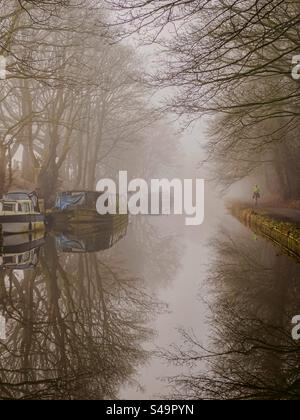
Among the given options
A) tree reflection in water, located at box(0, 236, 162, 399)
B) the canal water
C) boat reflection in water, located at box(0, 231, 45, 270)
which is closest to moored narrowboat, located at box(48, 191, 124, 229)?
boat reflection in water, located at box(0, 231, 45, 270)

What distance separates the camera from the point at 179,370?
475 cm

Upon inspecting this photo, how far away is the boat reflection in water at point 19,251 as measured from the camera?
1159 centimetres

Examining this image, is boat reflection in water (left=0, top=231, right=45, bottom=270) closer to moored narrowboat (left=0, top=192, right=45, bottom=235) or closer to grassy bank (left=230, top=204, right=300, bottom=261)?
moored narrowboat (left=0, top=192, right=45, bottom=235)

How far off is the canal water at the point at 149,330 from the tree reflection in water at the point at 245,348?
1cm

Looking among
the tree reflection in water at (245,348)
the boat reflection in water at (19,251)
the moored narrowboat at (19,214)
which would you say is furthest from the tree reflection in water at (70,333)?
the moored narrowboat at (19,214)

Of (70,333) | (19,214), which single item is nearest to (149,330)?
(70,333)

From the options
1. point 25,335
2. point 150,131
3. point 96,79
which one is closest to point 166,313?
point 25,335

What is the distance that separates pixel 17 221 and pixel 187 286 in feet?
37.4

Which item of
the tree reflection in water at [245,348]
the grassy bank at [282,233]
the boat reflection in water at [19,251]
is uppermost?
the grassy bank at [282,233]

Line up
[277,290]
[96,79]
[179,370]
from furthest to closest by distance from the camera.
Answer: [96,79] → [277,290] → [179,370]

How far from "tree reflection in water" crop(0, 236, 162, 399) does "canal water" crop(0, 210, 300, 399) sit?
14mm

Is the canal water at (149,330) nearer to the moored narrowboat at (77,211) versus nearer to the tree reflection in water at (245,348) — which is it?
the tree reflection in water at (245,348)

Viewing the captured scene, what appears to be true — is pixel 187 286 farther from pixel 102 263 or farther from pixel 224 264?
pixel 102 263

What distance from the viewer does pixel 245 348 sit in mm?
5379
